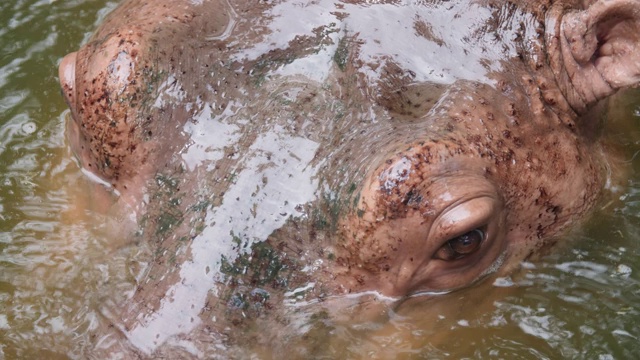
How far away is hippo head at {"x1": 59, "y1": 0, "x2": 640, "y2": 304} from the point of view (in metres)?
3.10

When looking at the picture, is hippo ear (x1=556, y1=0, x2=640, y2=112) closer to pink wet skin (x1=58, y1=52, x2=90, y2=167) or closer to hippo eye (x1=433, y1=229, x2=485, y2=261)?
hippo eye (x1=433, y1=229, x2=485, y2=261)

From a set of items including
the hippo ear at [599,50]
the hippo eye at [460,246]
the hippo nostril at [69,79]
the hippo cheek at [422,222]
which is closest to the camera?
the hippo cheek at [422,222]

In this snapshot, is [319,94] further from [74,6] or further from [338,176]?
[74,6]

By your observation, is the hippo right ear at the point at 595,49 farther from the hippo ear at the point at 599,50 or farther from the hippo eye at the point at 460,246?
the hippo eye at the point at 460,246

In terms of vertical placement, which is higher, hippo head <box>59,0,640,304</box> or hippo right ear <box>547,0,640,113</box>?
hippo right ear <box>547,0,640,113</box>

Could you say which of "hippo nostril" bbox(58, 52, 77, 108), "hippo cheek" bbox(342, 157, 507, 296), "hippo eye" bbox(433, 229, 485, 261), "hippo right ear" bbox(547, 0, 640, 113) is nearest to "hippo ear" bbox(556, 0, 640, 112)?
"hippo right ear" bbox(547, 0, 640, 113)

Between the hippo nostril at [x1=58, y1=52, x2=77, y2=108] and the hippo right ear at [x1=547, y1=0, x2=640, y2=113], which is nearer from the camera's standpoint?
the hippo right ear at [x1=547, y1=0, x2=640, y2=113]

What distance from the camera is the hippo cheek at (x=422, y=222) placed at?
120 inches

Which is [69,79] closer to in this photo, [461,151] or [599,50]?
[461,151]

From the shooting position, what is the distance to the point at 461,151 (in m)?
3.19

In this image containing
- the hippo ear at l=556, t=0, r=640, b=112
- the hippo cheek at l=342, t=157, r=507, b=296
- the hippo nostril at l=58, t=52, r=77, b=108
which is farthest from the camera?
the hippo nostril at l=58, t=52, r=77, b=108

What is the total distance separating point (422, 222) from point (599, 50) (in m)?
1.32

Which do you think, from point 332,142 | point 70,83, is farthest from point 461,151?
point 70,83

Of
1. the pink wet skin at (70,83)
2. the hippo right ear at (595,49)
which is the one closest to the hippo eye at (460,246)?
the hippo right ear at (595,49)
